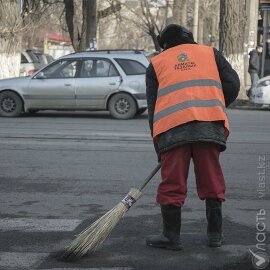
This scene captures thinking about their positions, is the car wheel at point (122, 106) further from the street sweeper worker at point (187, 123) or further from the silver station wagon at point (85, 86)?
the street sweeper worker at point (187, 123)

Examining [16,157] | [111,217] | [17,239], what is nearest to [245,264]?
Result: [111,217]

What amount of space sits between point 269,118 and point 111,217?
11659mm

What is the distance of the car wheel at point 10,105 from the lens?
51.9 ft

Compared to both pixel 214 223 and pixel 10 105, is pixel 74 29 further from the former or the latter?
pixel 214 223

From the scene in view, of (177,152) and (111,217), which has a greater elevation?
(177,152)

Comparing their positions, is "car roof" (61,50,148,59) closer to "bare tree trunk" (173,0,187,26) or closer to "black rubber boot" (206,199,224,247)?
"black rubber boot" (206,199,224,247)

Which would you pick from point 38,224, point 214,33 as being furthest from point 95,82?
point 214,33

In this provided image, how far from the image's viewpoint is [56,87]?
15.7 meters

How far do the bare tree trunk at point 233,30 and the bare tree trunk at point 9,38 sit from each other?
632 centimetres

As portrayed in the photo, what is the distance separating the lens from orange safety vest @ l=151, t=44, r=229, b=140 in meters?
5.09

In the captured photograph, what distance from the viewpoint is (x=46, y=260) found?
16.7ft

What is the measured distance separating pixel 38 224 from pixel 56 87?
385 inches

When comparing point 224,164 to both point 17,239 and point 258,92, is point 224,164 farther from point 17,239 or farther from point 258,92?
point 258,92

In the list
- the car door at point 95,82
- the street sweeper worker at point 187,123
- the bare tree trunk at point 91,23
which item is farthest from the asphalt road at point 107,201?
the bare tree trunk at point 91,23
